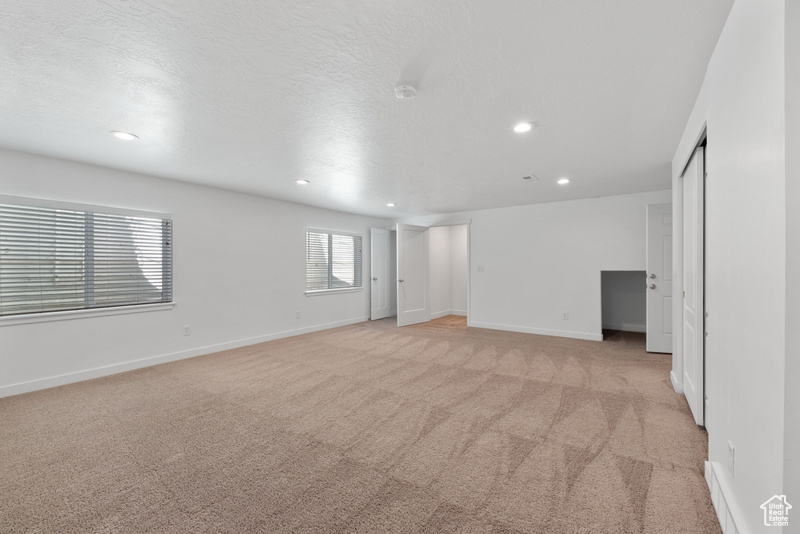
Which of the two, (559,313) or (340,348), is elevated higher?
(559,313)

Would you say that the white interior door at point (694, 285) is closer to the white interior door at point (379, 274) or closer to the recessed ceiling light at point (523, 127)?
the recessed ceiling light at point (523, 127)

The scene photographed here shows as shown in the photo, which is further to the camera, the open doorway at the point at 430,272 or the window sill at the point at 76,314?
the open doorway at the point at 430,272

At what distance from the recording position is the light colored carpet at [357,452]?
1.63 m

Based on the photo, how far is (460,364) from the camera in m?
4.08

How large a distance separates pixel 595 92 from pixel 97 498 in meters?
3.62

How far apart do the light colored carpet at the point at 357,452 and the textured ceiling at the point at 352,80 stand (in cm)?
225

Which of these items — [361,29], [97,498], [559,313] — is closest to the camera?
[361,29]

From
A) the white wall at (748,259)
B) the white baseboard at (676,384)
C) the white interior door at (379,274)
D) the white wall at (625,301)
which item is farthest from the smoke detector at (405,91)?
the white wall at (625,301)

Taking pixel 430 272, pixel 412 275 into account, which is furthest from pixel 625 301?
pixel 412 275

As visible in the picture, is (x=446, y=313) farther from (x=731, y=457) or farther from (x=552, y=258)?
(x=731, y=457)

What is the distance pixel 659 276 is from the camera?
14.4 feet

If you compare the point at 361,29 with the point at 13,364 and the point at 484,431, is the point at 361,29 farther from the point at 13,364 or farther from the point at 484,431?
the point at 13,364

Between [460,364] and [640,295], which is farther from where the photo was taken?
[640,295]

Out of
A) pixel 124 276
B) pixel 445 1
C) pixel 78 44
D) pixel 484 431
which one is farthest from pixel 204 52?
pixel 124 276
